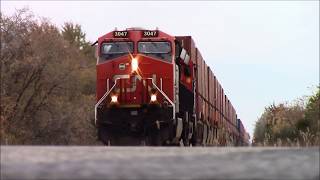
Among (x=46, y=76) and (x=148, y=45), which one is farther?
(x=46, y=76)

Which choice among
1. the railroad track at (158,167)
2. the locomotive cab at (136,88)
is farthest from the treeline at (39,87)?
the railroad track at (158,167)

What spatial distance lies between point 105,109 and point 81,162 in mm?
12283


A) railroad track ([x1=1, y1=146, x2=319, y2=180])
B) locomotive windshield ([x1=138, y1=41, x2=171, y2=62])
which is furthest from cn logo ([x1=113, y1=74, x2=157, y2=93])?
railroad track ([x1=1, y1=146, x2=319, y2=180])

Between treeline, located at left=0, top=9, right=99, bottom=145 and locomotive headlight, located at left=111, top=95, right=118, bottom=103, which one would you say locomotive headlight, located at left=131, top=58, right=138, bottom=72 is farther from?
treeline, located at left=0, top=9, right=99, bottom=145

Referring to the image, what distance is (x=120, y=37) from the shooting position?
58.1 feet

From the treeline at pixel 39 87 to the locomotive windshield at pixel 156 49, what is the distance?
30.8ft

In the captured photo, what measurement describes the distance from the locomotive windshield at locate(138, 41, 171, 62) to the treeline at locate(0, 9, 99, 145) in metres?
9.39

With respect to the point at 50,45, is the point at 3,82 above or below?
below

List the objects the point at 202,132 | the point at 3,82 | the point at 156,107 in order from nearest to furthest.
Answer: the point at 156,107 → the point at 202,132 → the point at 3,82

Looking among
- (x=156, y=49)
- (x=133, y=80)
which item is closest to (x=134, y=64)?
(x=133, y=80)

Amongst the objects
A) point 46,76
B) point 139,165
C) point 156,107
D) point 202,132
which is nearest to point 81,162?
point 139,165

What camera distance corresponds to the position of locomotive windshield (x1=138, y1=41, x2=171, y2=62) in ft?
57.7

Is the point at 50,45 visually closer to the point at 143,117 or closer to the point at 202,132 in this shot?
the point at 202,132

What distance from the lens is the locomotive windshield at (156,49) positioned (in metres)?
17.6
